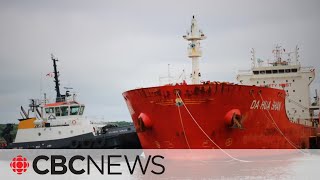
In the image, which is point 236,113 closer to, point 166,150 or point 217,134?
point 217,134

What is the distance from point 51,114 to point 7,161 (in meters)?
4.72

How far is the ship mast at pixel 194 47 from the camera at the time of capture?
987 inches

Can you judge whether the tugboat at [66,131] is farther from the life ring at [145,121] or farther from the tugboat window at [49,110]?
the life ring at [145,121]

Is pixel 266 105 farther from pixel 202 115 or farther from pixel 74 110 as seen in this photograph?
pixel 74 110

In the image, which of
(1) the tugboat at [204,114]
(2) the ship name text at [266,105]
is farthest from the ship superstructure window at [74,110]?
(2) the ship name text at [266,105]

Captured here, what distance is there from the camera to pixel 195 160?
2206 centimetres

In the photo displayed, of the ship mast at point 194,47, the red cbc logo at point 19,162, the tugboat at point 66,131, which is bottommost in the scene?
the red cbc logo at point 19,162

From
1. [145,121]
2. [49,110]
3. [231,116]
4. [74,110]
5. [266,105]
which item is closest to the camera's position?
[231,116]

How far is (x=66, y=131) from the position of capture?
3331 centimetres

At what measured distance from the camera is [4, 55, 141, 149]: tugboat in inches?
1260

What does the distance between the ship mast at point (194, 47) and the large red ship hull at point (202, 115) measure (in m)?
2.88

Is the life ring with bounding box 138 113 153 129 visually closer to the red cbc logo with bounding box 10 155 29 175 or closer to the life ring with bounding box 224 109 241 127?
the life ring with bounding box 224 109 241 127

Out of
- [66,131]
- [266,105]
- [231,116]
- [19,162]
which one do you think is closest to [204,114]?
[231,116]

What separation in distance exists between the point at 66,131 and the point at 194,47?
493 inches
